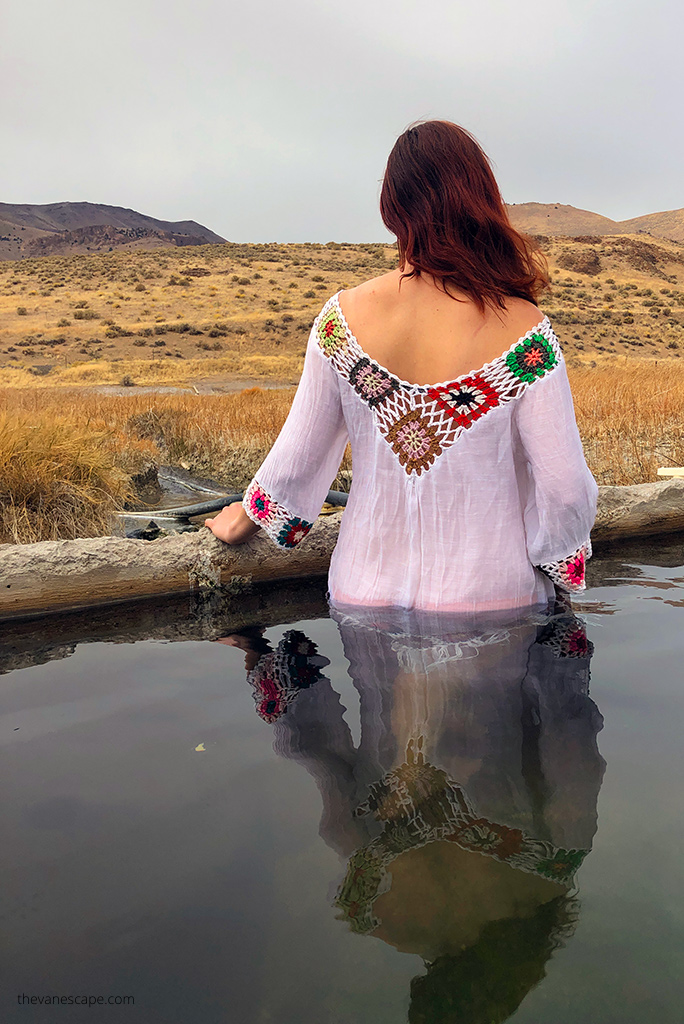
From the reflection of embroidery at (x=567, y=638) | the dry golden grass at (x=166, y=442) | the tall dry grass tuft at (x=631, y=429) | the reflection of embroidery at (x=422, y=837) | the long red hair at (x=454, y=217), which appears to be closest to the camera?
the reflection of embroidery at (x=422, y=837)

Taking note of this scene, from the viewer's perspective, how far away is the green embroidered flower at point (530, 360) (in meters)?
2.22

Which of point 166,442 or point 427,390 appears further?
point 166,442

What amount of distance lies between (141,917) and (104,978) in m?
0.15

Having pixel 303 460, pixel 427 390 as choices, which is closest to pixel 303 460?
pixel 303 460

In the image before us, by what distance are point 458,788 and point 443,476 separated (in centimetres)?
95

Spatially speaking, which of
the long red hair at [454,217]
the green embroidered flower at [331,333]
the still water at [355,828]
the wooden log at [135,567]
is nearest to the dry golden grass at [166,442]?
the wooden log at [135,567]

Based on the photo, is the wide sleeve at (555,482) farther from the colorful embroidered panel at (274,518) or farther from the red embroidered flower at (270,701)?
the red embroidered flower at (270,701)

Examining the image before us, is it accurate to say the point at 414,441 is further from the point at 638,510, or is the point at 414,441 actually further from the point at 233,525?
the point at 638,510

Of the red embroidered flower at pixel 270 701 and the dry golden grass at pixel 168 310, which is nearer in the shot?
the red embroidered flower at pixel 270 701

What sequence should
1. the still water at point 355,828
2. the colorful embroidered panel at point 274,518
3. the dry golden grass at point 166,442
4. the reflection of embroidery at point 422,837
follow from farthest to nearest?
the dry golden grass at point 166,442, the colorful embroidered panel at point 274,518, the reflection of embroidery at point 422,837, the still water at point 355,828

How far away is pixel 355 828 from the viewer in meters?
1.69

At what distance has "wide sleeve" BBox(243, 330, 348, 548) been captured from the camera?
249cm

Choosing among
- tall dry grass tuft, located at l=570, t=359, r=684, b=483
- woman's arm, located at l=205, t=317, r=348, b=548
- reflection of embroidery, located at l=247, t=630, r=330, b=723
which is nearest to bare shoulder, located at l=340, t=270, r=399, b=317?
woman's arm, located at l=205, t=317, r=348, b=548

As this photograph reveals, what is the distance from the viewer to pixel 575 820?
1708 mm
